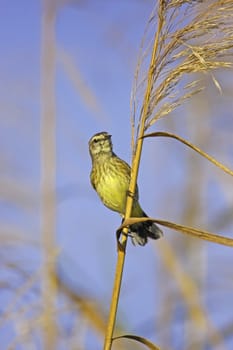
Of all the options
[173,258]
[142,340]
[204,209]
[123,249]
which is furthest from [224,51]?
[204,209]

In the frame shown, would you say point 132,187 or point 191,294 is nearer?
point 132,187

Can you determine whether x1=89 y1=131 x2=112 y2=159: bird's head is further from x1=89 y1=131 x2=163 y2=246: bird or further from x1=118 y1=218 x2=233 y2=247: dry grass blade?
x1=118 y1=218 x2=233 y2=247: dry grass blade

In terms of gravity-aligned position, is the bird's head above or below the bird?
above

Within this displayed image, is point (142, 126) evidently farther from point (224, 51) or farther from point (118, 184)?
point (118, 184)

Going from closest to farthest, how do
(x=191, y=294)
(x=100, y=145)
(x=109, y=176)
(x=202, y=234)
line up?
(x=202, y=234) → (x=191, y=294) → (x=109, y=176) → (x=100, y=145)

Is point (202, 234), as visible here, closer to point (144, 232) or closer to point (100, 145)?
point (144, 232)

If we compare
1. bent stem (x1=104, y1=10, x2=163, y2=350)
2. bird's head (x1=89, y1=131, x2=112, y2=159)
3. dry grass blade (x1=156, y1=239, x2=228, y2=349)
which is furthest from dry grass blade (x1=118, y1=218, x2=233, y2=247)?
bird's head (x1=89, y1=131, x2=112, y2=159)

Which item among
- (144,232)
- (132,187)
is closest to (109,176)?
(144,232)

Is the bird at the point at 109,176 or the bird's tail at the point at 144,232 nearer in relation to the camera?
the bird's tail at the point at 144,232

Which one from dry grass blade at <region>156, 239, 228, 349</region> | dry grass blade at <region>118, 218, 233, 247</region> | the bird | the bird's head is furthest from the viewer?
the bird's head

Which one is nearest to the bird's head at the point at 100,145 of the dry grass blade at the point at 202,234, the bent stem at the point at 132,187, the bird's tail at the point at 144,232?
the bird's tail at the point at 144,232

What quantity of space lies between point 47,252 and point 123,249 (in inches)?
35.1

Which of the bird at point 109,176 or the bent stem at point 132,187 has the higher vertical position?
the bent stem at point 132,187

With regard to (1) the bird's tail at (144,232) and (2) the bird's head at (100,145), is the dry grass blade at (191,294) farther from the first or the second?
(2) the bird's head at (100,145)
